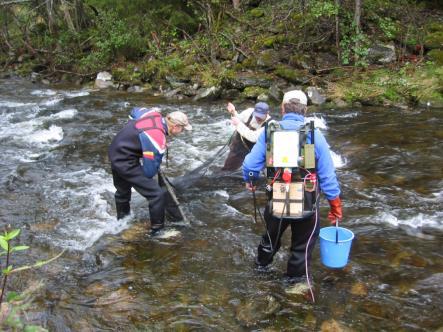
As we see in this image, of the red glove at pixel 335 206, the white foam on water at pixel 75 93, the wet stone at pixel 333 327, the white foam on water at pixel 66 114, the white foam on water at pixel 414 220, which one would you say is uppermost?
the red glove at pixel 335 206

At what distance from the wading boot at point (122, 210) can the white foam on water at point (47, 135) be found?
5.86 meters

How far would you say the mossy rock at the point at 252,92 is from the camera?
1470cm

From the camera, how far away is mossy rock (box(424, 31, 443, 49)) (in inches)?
598

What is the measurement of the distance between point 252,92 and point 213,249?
9701 mm

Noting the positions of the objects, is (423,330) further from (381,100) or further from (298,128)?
(381,100)

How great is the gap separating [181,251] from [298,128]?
8.22ft

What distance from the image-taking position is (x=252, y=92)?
14828mm

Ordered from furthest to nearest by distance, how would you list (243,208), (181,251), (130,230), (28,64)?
(28,64) → (243,208) → (130,230) → (181,251)

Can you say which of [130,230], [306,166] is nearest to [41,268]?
[130,230]

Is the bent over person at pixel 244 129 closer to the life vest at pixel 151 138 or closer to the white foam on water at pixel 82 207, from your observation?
the life vest at pixel 151 138

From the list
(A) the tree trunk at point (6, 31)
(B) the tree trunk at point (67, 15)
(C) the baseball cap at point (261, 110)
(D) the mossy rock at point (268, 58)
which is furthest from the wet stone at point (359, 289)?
(A) the tree trunk at point (6, 31)

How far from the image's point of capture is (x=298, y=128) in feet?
13.6

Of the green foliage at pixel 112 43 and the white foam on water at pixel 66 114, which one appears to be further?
the green foliage at pixel 112 43

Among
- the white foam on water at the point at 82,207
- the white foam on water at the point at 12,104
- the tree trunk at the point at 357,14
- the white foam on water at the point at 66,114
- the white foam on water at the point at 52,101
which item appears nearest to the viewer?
the white foam on water at the point at 82,207
